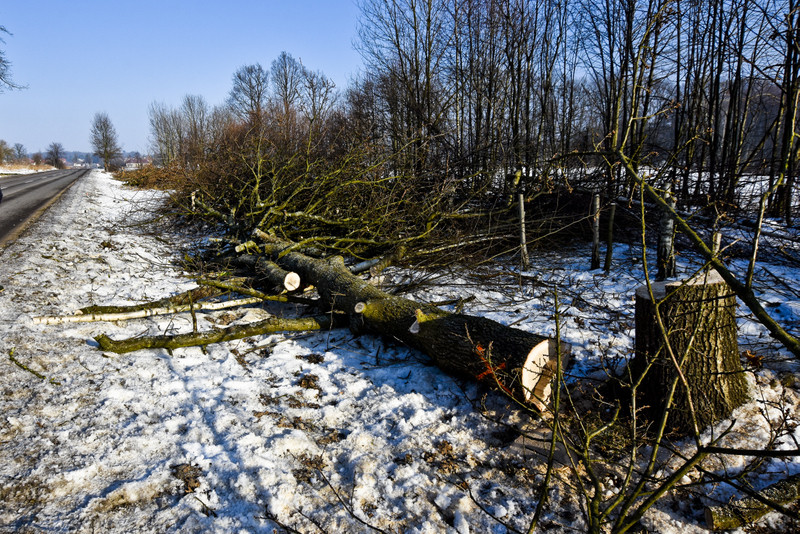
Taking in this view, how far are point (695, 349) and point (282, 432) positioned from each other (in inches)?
104

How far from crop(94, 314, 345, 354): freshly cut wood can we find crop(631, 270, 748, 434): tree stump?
9.04ft

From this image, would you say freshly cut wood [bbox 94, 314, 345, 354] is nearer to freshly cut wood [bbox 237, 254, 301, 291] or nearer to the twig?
the twig

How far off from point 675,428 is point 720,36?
7.78 metres

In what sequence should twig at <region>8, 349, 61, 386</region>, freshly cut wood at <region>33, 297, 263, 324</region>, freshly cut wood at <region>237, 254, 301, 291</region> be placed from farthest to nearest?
freshly cut wood at <region>237, 254, 301, 291</region> → freshly cut wood at <region>33, 297, 263, 324</region> → twig at <region>8, 349, 61, 386</region>

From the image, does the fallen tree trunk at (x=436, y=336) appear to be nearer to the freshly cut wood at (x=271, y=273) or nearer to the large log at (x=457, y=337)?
the large log at (x=457, y=337)

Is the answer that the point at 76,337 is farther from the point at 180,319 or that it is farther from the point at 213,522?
the point at 213,522

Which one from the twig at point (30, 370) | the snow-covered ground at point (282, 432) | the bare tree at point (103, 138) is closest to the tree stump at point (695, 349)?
the snow-covered ground at point (282, 432)

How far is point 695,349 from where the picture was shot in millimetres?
2600

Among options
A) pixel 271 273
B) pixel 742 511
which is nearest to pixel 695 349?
pixel 742 511

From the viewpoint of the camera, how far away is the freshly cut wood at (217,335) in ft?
11.6

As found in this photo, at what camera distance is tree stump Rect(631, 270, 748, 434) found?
2.64 meters

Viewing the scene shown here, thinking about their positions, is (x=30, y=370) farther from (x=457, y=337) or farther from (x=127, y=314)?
(x=457, y=337)

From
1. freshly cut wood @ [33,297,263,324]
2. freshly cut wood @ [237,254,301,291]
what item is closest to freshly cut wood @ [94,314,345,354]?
freshly cut wood @ [33,297,263,324]

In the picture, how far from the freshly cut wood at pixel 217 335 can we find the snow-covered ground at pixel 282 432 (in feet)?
0.31
